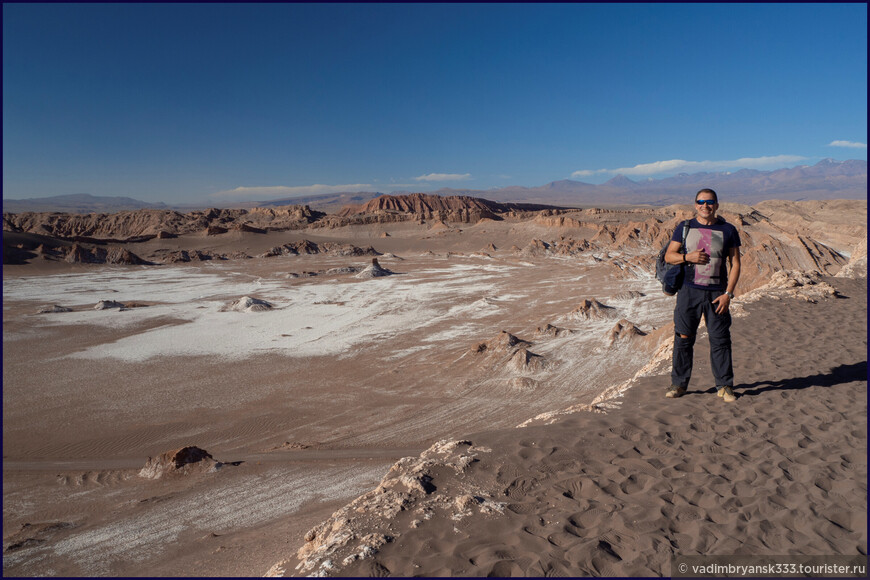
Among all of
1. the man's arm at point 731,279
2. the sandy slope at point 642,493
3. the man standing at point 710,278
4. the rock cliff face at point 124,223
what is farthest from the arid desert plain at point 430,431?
the rock cliff face at point 124,223

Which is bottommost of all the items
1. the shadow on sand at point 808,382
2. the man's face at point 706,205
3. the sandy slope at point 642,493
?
the sandy slope at point 642,493

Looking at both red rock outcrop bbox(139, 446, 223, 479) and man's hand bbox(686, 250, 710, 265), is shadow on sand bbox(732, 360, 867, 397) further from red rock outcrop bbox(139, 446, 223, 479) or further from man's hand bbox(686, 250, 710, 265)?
red rock outcrop bbox(139, 446, 223, 479)

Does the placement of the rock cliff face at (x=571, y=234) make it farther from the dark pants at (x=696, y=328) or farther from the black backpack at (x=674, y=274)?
the black backpack at (x=674, y=274)

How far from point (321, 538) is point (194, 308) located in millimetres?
18796

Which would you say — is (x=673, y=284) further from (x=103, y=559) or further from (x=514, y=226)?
(x=514, y=226)

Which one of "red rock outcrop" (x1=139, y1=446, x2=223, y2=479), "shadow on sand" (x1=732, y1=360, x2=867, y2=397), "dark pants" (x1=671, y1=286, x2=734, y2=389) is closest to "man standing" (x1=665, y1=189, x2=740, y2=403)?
"dark pants" (x1=671, y1=286, x2=734, y2=389)

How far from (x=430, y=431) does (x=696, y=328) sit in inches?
187

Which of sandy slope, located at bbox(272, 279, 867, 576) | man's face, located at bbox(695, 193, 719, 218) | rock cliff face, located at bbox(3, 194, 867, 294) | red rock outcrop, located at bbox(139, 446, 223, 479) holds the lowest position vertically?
red rock outcrop, located at bbox(139, 446, 223, 479)

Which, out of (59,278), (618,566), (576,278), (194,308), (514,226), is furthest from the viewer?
(514,226)

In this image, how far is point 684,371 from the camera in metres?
4.94

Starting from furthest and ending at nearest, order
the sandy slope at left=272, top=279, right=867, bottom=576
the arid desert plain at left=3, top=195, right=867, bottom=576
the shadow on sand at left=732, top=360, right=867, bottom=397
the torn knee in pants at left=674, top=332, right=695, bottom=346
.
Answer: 1. the shadow on sand at left=732, top=360, right=867, bottom=397
2. the torn knee in pants at left=674, top=332, right=695, bottom=346
3. the arid desert plain at left=3, top=195, right=867, bottom=576
4. the sandy slope at left=272, top=279, right=867, bottom=576

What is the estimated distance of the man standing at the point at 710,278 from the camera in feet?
14.2

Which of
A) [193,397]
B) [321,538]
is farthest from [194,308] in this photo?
[321,538]

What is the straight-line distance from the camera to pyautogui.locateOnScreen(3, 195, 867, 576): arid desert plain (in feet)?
9.75
